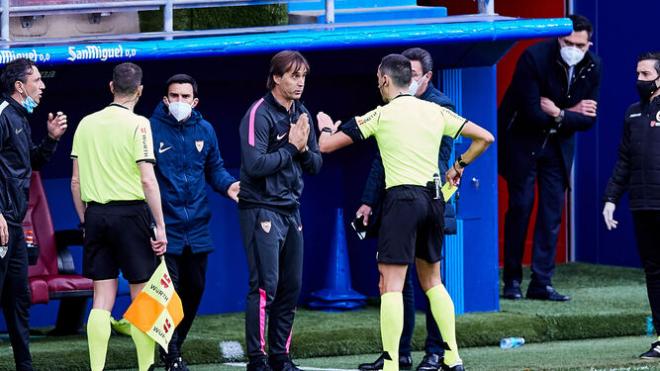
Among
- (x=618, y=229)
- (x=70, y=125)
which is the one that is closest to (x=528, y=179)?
(x=618, y=229)

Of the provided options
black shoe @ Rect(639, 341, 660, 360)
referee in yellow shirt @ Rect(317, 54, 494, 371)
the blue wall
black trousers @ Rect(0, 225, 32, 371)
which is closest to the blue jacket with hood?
black trousers @ Rect(0, 225, 32, 371)

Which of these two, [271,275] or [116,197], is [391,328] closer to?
[271,275]

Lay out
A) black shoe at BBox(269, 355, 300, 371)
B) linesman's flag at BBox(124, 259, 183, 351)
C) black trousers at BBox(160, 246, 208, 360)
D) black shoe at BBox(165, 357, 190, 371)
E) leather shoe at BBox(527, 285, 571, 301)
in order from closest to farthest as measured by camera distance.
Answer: linesman's flag at BBox(124, 259, 183, 351) → black shoe at BBox(269, 355, 300, 371) → black shoe at BBox(165, 357, 190, 371) → black trousers at BBox(160, 246, 208, 360) → leather shoe at BBox(527, 285, 571, 301)

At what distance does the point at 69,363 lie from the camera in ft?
32.6

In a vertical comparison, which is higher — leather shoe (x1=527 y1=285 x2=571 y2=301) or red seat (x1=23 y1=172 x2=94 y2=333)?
red seat (x1=23 y1=172 x2=94 y2=333)

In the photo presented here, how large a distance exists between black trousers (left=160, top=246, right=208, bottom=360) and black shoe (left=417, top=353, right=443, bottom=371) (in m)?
1.48

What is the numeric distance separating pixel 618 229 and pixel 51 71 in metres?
6.32

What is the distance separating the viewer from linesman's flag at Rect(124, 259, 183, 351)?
356 inches

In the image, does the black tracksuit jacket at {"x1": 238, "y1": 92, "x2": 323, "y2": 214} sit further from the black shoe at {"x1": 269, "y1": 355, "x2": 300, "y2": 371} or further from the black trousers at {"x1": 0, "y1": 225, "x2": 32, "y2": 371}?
the black trousers at {"x1": 0, "y1": 225, "x2": 32, "y2": 371}

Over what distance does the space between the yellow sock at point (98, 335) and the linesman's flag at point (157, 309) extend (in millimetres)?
128

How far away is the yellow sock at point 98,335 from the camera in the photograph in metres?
8.97

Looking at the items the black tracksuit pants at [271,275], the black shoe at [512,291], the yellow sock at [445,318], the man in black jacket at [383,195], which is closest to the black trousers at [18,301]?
the black tracksuit pants at [271,275]

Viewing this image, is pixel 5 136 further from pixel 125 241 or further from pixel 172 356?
pixel 172 356

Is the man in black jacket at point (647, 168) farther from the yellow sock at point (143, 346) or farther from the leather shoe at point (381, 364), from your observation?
the yellow sock at point (143, 346)
